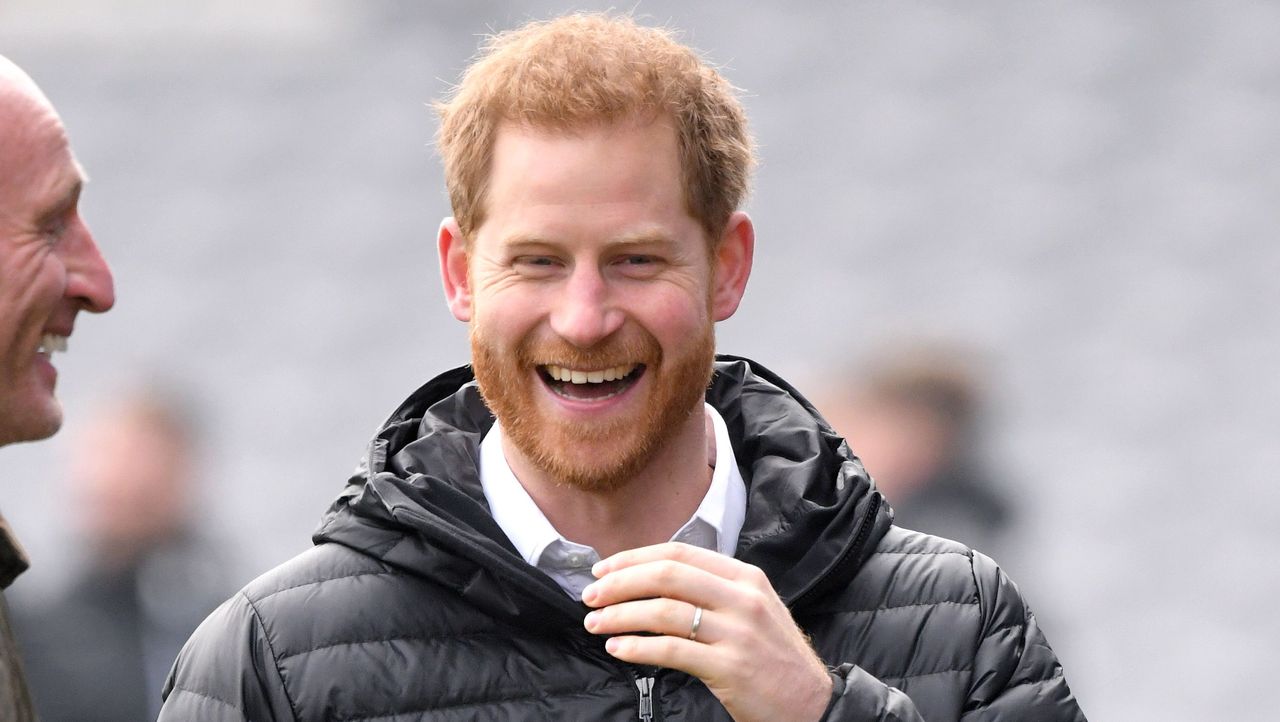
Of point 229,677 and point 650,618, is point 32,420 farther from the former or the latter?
point 650,618

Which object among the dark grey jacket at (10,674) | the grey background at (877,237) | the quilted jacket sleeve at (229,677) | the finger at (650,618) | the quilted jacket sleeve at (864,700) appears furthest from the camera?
the grey background at (877,237)

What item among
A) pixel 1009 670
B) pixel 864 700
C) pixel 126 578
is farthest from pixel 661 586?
pixel 126 578

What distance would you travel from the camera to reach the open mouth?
2.38 meters

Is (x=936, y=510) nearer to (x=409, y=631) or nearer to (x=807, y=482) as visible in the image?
(x=807, y=482)

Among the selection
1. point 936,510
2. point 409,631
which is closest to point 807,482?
point 409,631

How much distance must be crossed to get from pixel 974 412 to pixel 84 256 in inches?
122

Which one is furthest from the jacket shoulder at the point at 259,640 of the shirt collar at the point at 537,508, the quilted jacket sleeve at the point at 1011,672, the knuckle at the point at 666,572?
the quilted jacket sleeve at the point at 1011,672

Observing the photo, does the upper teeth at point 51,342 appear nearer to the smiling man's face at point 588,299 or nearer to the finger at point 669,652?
the smiling man's face at point 588,299

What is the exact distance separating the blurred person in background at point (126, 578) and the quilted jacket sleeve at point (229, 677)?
214 centimetres

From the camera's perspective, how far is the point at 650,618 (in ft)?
6.66

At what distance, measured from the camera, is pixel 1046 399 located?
304 inches

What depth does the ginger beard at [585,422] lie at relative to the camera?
93.7 inches

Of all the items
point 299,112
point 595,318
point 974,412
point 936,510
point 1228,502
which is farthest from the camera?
point 299,112

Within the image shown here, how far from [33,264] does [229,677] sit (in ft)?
1.82
